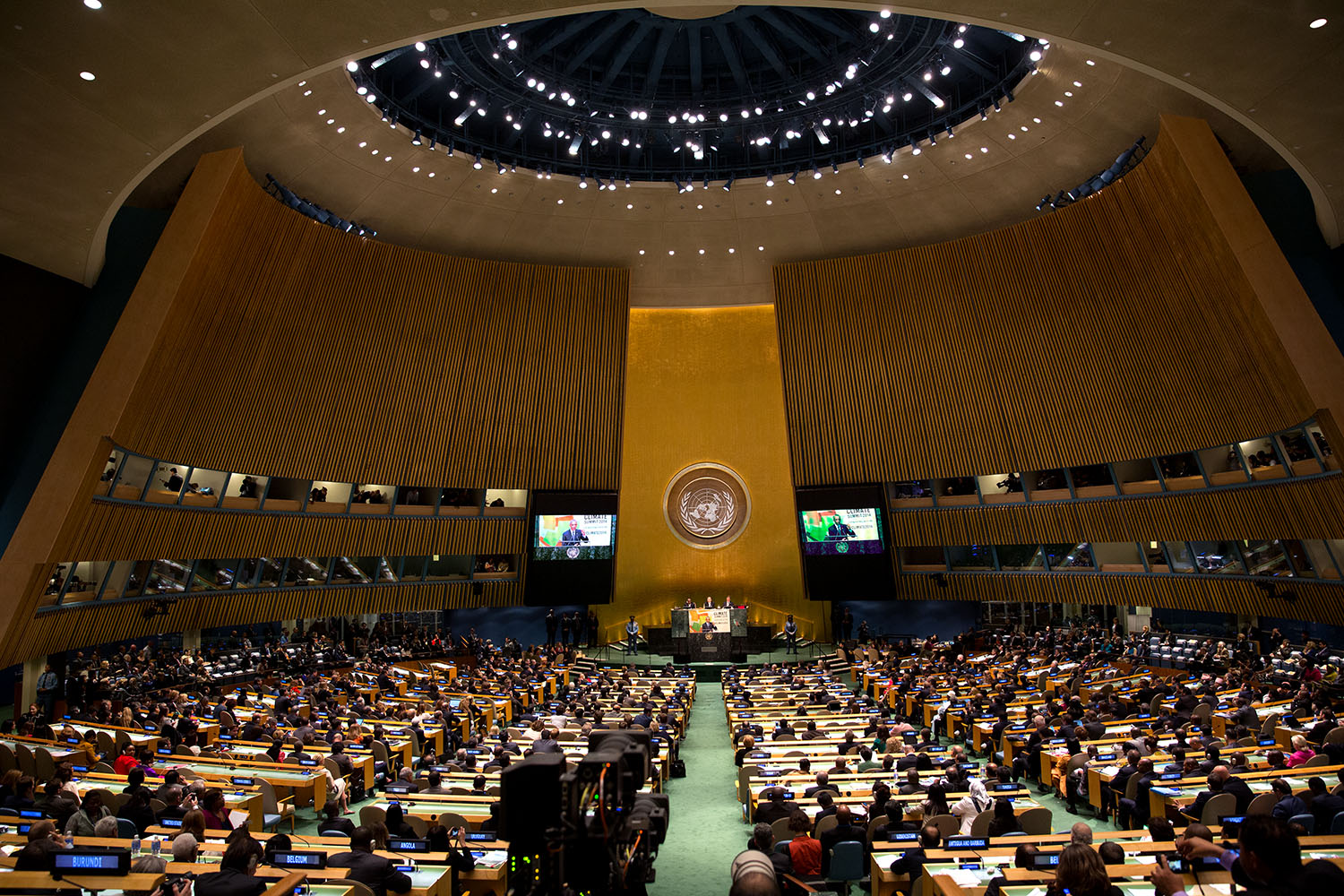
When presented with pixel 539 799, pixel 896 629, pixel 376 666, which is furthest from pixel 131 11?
pixel 896 629

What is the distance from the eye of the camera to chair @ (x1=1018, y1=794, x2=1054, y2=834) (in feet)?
24.7

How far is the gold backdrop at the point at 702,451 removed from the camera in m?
Answer: 27.5

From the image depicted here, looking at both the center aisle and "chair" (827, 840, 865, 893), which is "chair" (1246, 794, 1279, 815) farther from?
the center aisle

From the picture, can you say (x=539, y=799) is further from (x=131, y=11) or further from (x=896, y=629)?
(x=896, y=629)

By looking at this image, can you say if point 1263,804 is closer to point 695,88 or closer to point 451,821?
point 451,821

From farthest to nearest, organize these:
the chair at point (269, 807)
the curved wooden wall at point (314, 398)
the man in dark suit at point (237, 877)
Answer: the curved wooden wall at point (314, 398) < the chair at point (269, 807) < the man in dark suit at point (237, 877)

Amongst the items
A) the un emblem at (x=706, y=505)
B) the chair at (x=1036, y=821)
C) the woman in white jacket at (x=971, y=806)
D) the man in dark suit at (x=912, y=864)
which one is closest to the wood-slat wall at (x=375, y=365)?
the un emblem at (x=706, y=505)

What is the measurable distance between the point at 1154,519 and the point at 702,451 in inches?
539

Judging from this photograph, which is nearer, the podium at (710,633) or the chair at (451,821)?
the chair at (451,821)

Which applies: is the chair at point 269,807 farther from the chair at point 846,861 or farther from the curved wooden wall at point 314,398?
the curved wooden wall at point 314,398

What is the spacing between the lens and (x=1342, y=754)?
8773 mm

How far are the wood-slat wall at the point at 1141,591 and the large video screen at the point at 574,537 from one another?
8.53 m

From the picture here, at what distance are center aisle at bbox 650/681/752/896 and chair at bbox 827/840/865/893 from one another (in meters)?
1.27

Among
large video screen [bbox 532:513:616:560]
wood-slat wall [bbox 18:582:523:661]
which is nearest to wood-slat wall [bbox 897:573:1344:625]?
large video screen [bbox 532:513:616:560]
